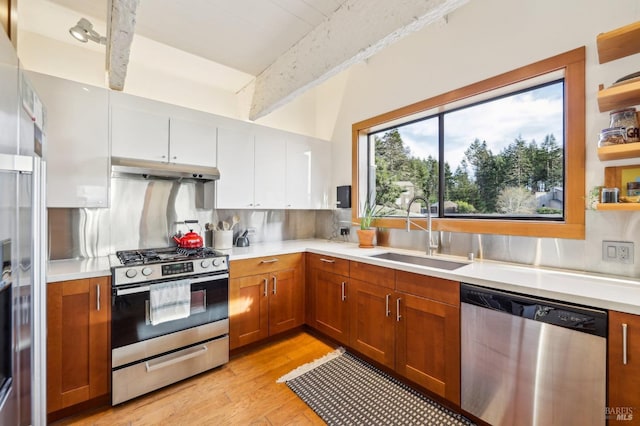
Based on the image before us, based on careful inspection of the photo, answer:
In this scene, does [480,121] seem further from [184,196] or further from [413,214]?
[184,196]

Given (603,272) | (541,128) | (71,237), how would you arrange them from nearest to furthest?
(603,272) → (541,128) → (71,237)

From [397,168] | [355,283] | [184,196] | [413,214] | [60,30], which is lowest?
[355,283]

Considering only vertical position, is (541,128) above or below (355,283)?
above

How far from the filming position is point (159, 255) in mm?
2205

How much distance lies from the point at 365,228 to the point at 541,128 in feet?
5.41

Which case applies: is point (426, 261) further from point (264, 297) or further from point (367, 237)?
point (264, 297)

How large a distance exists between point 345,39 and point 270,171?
1.50 metres

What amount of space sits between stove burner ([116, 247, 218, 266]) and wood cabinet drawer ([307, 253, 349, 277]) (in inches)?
36.9

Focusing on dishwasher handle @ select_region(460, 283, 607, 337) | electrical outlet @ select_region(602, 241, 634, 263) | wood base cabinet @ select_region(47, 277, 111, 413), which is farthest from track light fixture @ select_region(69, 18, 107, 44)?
electrical outlet @ select_region(602, 241, 634, 263)

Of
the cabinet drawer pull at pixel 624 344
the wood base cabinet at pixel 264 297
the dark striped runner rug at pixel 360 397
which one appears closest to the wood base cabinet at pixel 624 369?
the cabinet drawer pull at pixel 624 344

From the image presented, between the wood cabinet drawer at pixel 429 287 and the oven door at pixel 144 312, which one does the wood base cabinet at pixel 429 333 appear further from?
the oven door at pixel 144 312

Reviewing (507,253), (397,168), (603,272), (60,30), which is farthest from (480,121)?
(60,30)

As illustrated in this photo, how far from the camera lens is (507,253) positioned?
2.03m

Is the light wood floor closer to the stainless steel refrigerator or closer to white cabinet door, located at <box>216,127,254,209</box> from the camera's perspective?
the stainless steel refrigerator
